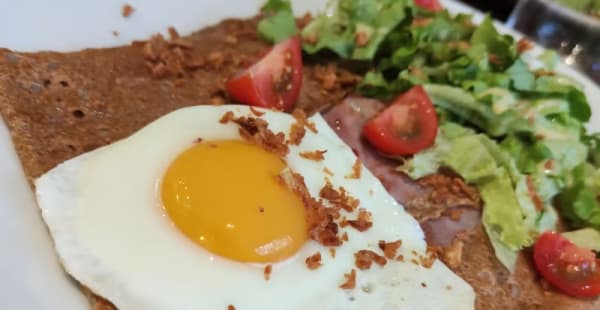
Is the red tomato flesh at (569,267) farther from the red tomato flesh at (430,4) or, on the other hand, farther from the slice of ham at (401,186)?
the red tomato flesh at (430,4)

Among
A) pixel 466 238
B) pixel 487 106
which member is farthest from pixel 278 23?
pixel 466 238

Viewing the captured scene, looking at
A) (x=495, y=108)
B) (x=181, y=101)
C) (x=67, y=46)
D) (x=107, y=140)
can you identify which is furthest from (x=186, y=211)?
(x=495, y=108)

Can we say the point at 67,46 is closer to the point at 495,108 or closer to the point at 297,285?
the point at 297,285

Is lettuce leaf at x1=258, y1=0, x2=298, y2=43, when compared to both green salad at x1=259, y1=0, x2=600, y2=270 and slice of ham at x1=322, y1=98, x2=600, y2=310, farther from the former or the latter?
slice of ham at x1=322, y1=98, x2=600, y2=310

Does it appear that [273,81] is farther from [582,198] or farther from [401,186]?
[582,198]

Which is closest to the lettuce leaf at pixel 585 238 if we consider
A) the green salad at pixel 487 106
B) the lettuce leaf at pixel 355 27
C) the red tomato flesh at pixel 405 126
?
the green salad at pixel 487 106

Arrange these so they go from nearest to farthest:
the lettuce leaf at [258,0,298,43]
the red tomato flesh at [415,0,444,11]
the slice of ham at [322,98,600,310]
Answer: the slice of ham at [322,98,600,310] → the lettuce leaf at [258,0,298,43] → the red tomato flesh at [415,0,444,11]

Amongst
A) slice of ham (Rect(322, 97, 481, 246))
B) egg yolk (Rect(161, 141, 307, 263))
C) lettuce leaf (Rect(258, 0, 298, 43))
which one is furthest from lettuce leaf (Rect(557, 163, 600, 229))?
lettuce leaf (Rect(258, 0, 298, 43))
